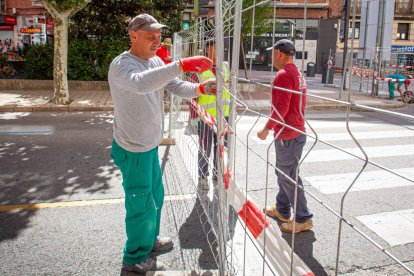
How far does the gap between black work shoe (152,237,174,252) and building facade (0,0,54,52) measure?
2078 cm

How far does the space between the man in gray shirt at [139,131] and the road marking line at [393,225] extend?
2063 millimetres

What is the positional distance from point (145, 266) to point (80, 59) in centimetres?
1310

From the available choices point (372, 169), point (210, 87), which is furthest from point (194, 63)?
point (372, 169)

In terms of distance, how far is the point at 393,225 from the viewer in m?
3.74

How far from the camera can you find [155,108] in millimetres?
2865

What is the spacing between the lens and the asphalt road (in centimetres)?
316

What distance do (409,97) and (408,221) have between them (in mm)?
10624

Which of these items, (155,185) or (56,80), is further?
(56,80)

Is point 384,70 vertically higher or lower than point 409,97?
higher

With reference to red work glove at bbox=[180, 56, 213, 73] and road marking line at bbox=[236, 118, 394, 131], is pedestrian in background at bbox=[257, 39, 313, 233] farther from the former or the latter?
road marking line at bbox=[236, 118, 394, 131]

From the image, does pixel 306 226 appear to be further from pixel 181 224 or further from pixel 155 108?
pixel 155 108

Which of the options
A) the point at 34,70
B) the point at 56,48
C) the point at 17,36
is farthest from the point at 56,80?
the point at 17,36

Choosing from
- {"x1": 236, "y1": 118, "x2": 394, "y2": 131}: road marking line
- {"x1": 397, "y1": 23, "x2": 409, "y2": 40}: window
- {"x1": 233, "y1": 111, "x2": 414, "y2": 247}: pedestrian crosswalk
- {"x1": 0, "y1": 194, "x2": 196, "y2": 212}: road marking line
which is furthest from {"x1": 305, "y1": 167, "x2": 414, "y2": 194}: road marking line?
{"x1": 397, "y1": 23, "x2": 409, "y2": 40}: window

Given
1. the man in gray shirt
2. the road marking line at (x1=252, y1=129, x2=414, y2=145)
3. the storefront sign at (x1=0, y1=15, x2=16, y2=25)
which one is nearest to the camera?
the man in gray shirt
